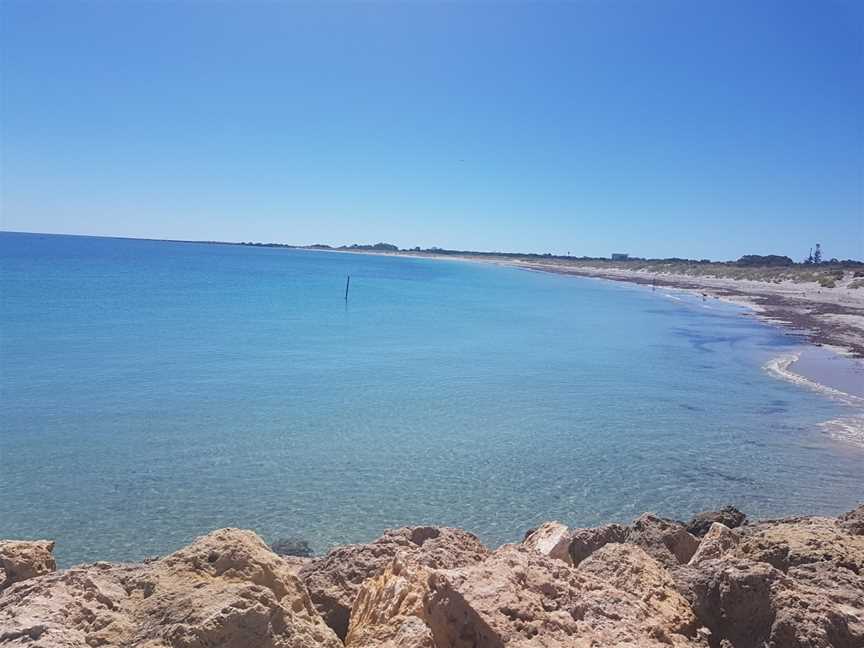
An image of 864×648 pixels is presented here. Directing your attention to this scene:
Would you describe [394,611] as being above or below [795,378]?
above

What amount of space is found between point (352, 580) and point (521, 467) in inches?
336

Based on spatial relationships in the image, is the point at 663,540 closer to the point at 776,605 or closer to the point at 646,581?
the point at 646,581

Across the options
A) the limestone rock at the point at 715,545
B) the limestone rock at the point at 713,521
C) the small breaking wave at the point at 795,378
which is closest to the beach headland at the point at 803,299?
the small breaking wave at the point at 795,378

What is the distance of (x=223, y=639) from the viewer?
3.63 m

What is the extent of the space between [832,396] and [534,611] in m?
21.1

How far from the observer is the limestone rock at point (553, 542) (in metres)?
6.26

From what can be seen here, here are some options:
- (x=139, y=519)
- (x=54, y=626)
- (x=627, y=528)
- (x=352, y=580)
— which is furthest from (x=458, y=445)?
(x=54, y=626)

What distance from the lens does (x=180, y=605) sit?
386 cm

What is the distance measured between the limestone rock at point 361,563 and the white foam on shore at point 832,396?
13.9 m

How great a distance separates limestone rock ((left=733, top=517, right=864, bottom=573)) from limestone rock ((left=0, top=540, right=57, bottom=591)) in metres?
5.81

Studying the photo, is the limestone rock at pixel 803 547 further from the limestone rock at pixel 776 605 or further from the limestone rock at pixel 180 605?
the limestone rock at pixel 180 605

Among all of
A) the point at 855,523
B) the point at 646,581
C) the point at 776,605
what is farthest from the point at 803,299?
the point at 776,605

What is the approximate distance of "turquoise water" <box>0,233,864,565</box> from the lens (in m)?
10.9

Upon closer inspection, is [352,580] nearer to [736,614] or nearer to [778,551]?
[736,614]
